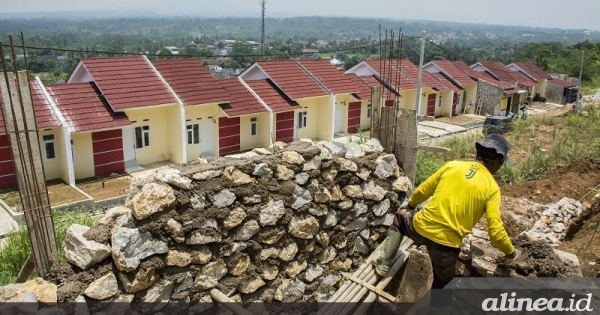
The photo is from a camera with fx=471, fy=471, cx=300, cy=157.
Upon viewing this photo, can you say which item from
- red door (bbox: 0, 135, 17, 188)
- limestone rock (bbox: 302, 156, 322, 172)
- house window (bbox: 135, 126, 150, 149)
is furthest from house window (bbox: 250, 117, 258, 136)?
limestone rock (bbox: 302, 156, 322, 172)

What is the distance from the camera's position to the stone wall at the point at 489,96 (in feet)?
107

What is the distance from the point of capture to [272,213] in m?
4.63

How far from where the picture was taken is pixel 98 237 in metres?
3.78

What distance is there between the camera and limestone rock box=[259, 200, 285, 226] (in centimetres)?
457

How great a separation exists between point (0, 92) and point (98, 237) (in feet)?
4.65

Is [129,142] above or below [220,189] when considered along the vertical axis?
below

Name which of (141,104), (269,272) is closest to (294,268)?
(269,272)

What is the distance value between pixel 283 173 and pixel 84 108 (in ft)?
43.9

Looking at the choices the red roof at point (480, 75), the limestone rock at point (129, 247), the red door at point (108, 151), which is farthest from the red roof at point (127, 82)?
the red roof at point (480, 75)

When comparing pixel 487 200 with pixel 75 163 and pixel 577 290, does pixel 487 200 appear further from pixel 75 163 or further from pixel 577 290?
pixel 75 163

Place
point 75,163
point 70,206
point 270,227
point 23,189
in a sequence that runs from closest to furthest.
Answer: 1. point 23,189
2. point 270,227
3. point 70,206
4. point 75,163

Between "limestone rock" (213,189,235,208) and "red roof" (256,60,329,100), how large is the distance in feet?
56.4

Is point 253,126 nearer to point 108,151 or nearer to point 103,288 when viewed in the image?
point 108,151

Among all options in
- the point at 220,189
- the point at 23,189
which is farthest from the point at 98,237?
the point at 220,189
